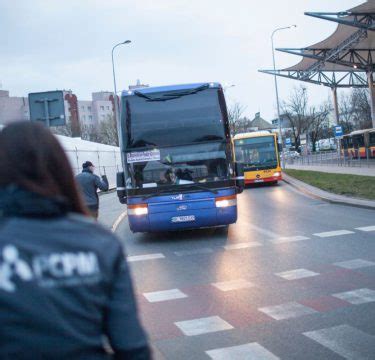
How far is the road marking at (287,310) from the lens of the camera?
594cm

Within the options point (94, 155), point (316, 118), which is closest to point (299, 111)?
point (316, 118)

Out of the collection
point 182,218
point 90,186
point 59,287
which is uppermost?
point 90,186

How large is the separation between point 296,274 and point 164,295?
205 centimetres

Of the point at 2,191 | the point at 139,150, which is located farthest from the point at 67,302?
the point at 139,150

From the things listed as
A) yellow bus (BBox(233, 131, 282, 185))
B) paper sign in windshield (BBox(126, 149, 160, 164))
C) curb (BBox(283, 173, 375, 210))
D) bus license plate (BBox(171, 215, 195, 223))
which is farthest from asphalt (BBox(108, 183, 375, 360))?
yellow bus (BBox(233, 131, 282, 185))

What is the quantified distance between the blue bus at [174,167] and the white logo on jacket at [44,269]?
9.93 meters

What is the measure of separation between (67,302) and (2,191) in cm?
44

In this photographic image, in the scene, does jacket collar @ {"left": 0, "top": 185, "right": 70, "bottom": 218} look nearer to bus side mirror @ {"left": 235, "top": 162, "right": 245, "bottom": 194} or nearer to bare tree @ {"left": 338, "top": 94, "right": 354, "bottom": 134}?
bus side mirror @ {"left": 235, "top": 162, "right": 245, "bottom": 194}

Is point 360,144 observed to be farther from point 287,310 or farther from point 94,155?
point 287,310

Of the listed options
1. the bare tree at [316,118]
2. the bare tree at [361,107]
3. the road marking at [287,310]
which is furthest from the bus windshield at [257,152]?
the bare tree at [316,118]

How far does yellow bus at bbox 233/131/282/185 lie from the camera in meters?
28.8

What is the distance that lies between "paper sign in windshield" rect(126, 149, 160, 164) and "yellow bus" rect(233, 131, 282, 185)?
1721cm

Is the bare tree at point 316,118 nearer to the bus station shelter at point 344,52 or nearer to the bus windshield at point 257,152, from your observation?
the bus station shelter at point 344,52

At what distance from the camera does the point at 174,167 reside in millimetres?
11789
